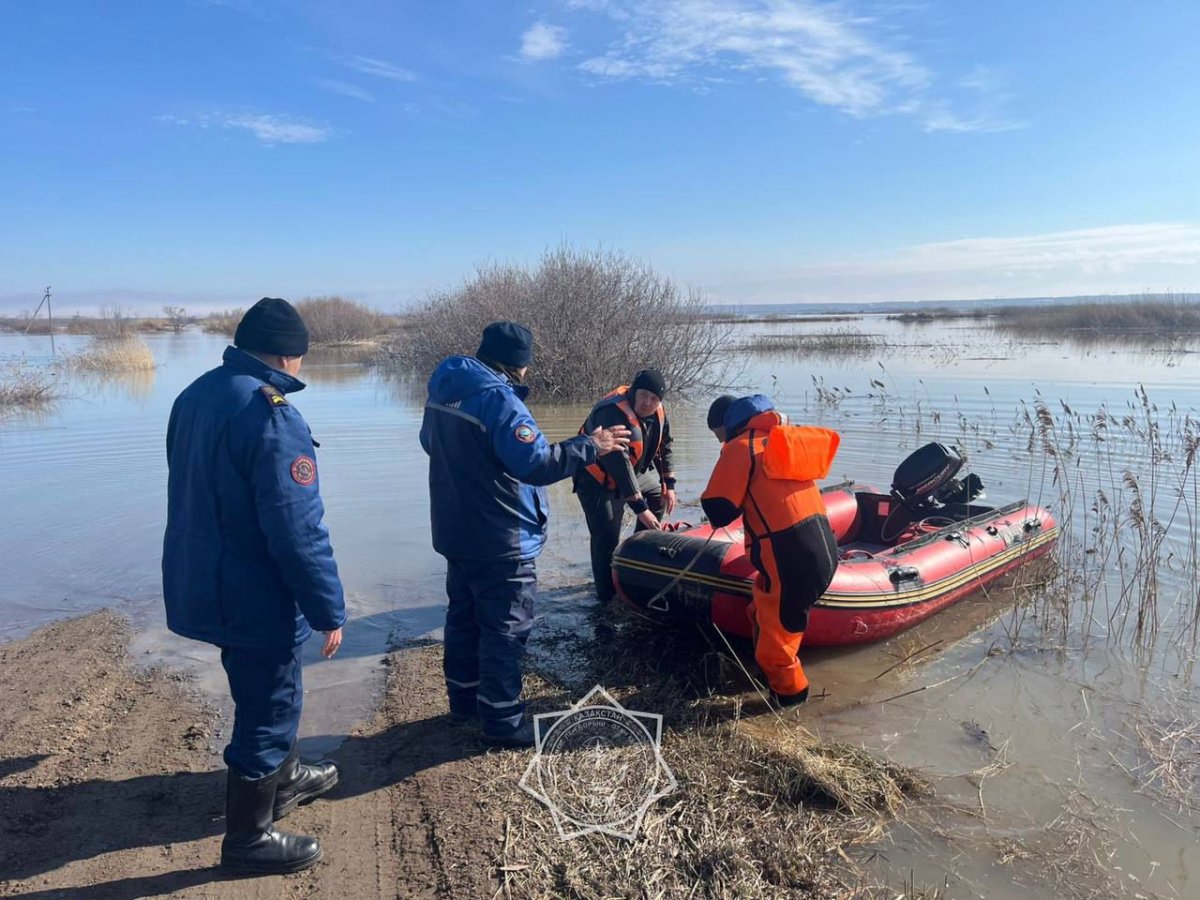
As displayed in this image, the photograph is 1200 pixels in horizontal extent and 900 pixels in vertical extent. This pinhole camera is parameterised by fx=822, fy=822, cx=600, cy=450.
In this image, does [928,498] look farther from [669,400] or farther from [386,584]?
[669,400]

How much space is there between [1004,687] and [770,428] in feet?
6.83

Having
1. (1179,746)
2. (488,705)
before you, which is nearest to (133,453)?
(488,705)

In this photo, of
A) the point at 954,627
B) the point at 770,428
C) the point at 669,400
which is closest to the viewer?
the point at 770,428

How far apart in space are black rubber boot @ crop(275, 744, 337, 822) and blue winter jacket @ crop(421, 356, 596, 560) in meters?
0.92

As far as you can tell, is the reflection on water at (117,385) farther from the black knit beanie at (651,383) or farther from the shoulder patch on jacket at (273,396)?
the shoulder patch on jacket at (273,396)

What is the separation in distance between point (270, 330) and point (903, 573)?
3865 millimetres

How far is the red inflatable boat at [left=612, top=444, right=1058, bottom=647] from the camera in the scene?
4.49 m

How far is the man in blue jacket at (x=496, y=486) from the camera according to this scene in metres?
3.11

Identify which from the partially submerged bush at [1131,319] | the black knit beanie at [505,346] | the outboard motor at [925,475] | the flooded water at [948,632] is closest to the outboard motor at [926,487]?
the outboard motor at [925,475]

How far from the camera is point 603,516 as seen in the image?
5.12 m


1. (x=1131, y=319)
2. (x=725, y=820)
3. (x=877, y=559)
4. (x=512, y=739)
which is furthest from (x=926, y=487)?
(x=1131, y=319)

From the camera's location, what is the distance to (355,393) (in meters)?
18.0

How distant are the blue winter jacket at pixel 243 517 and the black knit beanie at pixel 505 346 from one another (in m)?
0.95

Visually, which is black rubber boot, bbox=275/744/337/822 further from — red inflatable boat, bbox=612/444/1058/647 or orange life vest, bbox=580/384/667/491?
orange life vest, bbox=580/384/667/491
